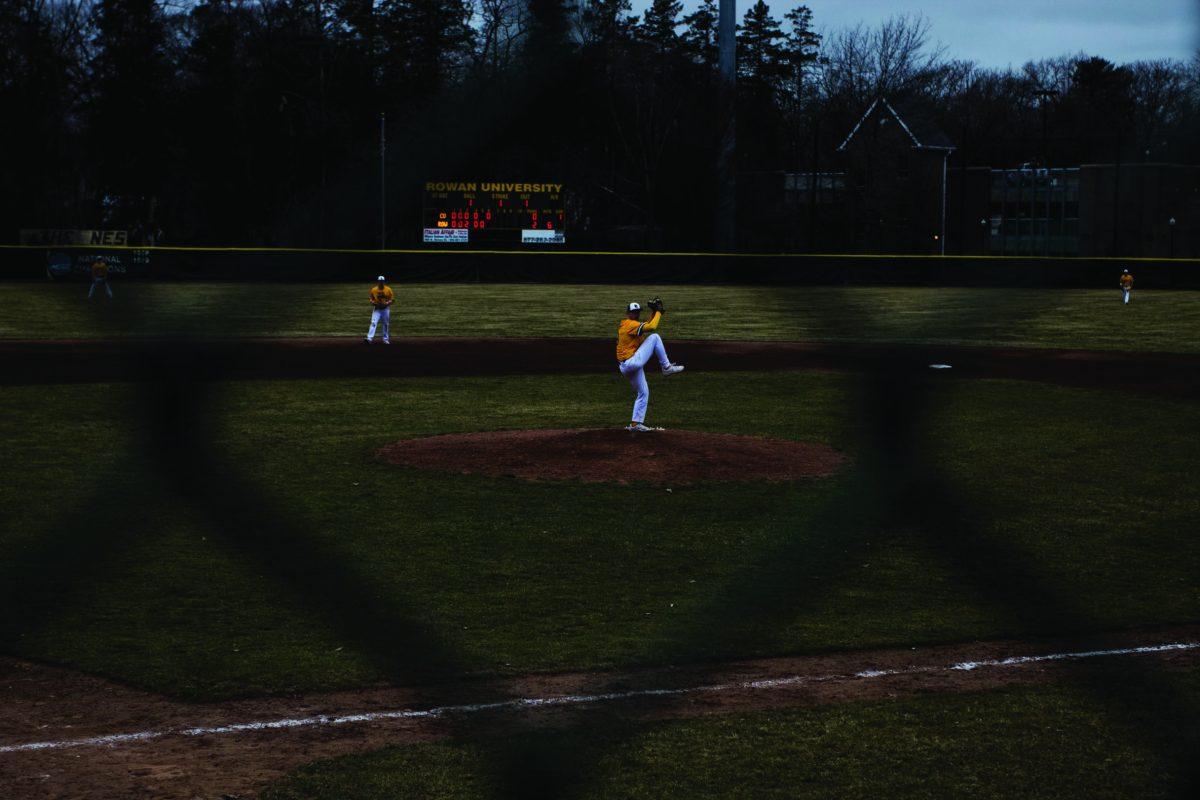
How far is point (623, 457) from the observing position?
13.3 m

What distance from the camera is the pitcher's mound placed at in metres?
12.8

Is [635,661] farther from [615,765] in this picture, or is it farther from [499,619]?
[615,765]

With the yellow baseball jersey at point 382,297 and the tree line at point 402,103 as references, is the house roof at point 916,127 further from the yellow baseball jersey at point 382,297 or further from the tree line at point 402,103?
the yellow baseball jersey at point 382,297

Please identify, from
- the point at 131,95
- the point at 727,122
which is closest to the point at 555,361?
the point at 727,122

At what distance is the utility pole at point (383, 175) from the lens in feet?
5.52

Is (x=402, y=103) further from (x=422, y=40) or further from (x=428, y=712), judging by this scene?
(x=428, y=712)

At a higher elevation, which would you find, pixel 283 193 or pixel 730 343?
pixel 283 193

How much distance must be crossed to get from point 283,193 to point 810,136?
3.97ft

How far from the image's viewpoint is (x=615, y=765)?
4805 mm

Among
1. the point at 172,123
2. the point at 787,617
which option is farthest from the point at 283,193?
the point at 787,617

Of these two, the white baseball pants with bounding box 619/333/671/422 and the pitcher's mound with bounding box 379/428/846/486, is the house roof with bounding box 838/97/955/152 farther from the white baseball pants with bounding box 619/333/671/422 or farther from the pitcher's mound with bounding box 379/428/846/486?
the pitcher's mound with bounding box 379/428/846/486

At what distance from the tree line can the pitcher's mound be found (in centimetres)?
1009

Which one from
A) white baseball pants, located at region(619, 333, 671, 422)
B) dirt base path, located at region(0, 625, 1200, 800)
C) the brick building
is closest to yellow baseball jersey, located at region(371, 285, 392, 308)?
white baseball pants, located at region(619, 333, 671, 422)

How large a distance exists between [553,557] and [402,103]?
767 centimetres
